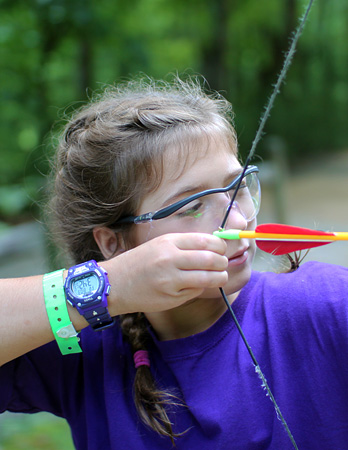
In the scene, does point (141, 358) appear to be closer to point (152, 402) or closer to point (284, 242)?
point (152, 402)

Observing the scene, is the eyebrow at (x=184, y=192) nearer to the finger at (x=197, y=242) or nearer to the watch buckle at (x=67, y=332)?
the finger at (x=197, y=242)

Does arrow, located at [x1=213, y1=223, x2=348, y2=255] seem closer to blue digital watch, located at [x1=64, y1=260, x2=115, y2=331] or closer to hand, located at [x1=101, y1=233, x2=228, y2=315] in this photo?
hand, located at [x1=101, y1=233, x2=228, y2=315]

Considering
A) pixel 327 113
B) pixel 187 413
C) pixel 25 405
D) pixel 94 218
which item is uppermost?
pixel 94 218

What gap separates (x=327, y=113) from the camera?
531 inches

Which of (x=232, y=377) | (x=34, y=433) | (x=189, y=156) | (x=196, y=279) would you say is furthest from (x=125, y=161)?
(x=34, y=433)

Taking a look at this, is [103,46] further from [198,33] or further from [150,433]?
[198,33]

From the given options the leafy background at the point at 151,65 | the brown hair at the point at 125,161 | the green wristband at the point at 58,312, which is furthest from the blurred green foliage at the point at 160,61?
the green wristband at the point at 58,312

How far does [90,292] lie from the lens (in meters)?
1.11

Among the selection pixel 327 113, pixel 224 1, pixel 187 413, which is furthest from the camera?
pixel 327 113

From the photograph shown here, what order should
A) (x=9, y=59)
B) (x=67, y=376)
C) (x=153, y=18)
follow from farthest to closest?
(x=153, y=18)
(x=9, y=59)
(x=67, y=376)

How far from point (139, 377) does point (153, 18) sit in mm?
7775

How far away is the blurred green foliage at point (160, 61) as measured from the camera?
450 cm

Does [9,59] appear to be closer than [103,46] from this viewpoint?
Yes

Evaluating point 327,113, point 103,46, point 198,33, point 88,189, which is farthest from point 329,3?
point 88,189
